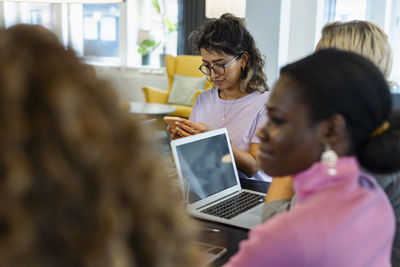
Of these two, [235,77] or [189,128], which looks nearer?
[189,128]

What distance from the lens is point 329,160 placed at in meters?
0.79

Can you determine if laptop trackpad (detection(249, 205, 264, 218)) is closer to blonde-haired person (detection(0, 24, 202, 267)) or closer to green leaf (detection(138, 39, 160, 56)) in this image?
blonde-haired person (detection(0, 24, 202, 267))

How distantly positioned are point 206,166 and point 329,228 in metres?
0.98

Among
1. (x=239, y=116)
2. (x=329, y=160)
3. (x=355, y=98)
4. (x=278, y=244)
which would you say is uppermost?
(x=355, y=98)

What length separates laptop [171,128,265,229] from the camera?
1485 millimetres

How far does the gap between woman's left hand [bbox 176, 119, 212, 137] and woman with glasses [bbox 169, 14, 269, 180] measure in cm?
21

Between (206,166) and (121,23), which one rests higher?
(121,23)

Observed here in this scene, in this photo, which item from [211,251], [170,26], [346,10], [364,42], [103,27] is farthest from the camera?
[103,27]

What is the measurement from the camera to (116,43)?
25.4ft

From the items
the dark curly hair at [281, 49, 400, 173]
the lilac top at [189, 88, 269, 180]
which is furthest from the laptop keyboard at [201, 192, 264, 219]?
the dark curly hair at [281, 49, 400, 173]

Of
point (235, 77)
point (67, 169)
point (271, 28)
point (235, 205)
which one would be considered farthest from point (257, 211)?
point (271, 28)

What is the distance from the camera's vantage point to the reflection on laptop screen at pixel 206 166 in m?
1.57

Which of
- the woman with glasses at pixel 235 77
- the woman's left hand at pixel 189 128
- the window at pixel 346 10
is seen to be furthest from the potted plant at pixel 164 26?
the woman's left hand at pixel 189 128

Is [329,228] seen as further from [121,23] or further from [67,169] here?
[121,23]
